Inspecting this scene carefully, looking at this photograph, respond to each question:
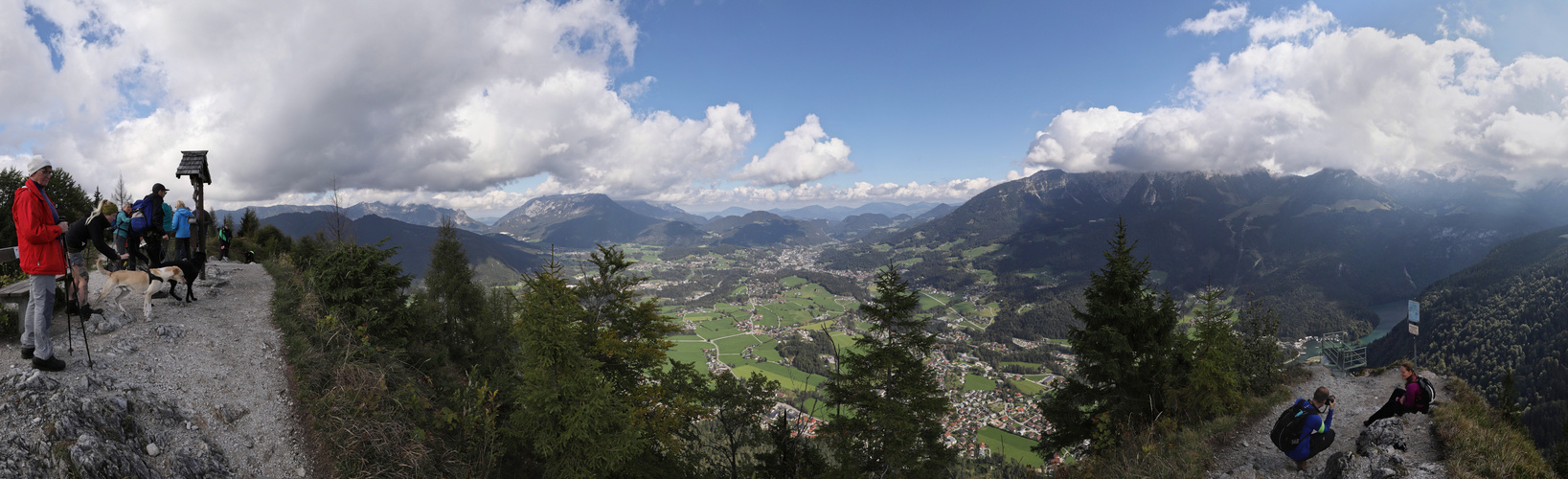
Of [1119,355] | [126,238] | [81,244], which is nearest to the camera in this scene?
[81,244]

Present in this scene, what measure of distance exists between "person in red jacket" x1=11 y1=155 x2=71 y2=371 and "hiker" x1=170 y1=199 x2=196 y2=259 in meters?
7.28

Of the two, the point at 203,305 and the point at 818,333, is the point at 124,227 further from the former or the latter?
the point at 818,333

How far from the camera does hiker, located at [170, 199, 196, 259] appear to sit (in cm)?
1236

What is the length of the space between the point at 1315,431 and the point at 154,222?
25.9 m

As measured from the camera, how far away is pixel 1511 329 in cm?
6341

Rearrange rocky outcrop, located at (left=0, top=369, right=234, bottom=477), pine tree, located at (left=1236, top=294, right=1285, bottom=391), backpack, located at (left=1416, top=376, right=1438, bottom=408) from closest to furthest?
1. rocky outcrop, located at (left=0, top=369, right=234, bottom=477)
2. backpack, located at (left=1416, top=376, right=1438, bottom=408)
3. pine tree, located at (left=1236, top=294, right=1285, bottom=391)

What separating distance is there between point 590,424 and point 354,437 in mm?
3573

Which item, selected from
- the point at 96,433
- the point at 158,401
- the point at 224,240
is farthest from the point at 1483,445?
the point at 224,240

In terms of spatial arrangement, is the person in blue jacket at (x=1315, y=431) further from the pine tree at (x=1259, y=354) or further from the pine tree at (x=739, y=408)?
the pine tree at (x=739, y=408)

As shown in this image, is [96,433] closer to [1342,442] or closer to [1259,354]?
[1342,442]

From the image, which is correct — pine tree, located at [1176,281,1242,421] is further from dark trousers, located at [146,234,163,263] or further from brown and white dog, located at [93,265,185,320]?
dark trousers, located at [146,234,163,263]

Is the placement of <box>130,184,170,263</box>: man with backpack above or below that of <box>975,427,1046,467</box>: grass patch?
above

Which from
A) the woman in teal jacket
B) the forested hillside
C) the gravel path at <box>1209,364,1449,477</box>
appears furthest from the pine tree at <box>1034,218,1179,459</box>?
the forested hillside

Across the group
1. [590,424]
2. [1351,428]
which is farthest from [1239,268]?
[590,424]
